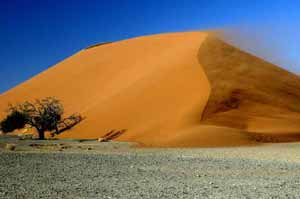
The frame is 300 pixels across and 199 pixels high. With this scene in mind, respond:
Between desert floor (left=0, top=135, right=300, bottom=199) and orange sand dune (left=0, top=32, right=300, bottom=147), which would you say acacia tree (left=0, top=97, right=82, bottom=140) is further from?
desert floor (left=0, top=135, right=300, bottom=199)

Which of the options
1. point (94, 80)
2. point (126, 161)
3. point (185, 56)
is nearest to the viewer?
point (126, 161)

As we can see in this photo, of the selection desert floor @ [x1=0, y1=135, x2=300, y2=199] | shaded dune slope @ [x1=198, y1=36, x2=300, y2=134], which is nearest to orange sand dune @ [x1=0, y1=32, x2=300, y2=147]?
shaded dune slope @ [x1=198, y1=36, x2=300, y2=134]

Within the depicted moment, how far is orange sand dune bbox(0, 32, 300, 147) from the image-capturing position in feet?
132

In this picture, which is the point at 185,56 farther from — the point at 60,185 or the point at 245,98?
the point at 60,185

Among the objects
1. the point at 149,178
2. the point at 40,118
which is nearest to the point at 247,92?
the point at 40,118

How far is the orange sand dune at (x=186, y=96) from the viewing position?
40.3 metres

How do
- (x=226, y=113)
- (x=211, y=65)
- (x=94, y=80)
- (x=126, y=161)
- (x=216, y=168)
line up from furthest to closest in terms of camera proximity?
Result: (x=94, y=80) < (x=211, y=65) < (x=226, y=113) < (x=126, y=161) < (x=216, y=168)

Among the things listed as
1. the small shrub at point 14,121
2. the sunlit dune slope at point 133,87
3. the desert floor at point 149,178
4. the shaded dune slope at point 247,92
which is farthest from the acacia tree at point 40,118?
the desert floor at point 149,178

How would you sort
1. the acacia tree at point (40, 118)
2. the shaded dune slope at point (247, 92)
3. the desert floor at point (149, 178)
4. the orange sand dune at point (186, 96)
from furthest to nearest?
the acacia tree at point (40, 118) → the shaded dune slope at point (247, 92) → the orange sand dune at point (186, 96) → the desert floor at point (149, 178)

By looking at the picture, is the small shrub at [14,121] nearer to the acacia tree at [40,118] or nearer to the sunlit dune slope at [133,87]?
the acacia tree at [40,118]

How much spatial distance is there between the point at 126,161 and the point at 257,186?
8614 millimetres

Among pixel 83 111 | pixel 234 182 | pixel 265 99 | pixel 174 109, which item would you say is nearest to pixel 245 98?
pixel 265 99

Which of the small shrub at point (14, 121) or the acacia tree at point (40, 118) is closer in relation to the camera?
the acacia tree at point (40, 118)

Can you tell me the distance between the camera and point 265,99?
46.9 m
